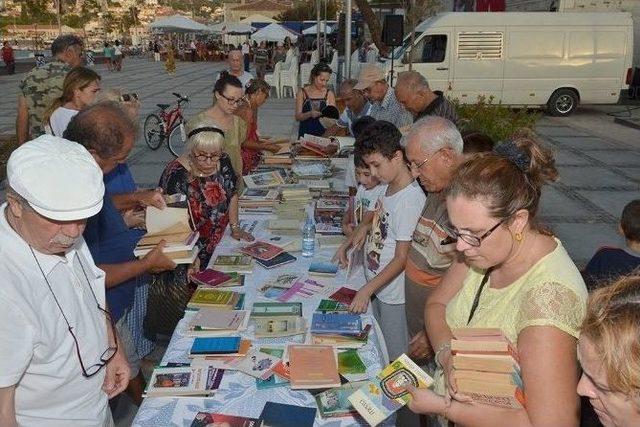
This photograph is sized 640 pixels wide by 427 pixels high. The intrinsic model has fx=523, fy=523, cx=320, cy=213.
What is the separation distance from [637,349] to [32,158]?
174 centimetres

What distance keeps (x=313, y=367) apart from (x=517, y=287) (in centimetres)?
101

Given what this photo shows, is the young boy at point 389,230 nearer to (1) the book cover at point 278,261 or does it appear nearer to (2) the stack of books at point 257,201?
(1) the book cover at point 278,261

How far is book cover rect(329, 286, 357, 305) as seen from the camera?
295cm

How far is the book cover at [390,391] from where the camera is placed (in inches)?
73.8

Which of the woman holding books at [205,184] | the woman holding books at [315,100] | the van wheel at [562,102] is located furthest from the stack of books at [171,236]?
the van wheel at [562,102]

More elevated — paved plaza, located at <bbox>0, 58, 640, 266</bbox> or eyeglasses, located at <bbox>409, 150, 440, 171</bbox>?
eyeglasses, located at <bbox>409, 150, 440, 171</bbox>

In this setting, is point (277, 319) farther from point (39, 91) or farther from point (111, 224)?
point (39, 91)

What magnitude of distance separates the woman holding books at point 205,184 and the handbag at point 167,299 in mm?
383

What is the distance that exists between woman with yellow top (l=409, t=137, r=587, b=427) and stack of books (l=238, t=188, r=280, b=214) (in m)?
2.69

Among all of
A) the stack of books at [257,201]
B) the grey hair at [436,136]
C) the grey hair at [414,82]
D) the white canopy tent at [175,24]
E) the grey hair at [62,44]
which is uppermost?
the white canopy tent at [175,24]

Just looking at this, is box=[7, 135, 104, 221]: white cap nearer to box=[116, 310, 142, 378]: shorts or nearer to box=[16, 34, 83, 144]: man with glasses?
box=[116, 310, 142, 378]: shorts

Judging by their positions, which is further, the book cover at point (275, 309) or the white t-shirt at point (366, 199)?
the white t-shirt at point (366, 199)

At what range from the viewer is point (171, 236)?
298 centimetres

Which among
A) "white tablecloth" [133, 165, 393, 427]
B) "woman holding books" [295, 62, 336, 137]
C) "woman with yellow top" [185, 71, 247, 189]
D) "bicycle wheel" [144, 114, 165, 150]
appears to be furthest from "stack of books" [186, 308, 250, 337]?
"bicycle wheel" [144, 114, 165, 150]
